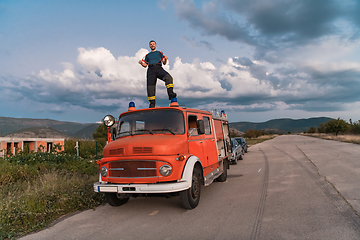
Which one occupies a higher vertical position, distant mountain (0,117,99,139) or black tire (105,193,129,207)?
distant mountain (0,117,99,139)

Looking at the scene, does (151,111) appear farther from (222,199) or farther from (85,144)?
(85,144)

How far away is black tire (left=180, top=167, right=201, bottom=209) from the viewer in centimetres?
537

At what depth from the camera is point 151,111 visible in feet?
20.8

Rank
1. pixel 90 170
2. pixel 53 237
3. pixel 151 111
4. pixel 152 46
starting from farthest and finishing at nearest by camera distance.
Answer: pixel 90 170 → pixel 152 46 → pixel 151 111 → pixel 53 237

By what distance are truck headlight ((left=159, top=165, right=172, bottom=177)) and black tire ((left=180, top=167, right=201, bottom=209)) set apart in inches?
22.8

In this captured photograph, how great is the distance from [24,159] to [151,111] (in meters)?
7.02

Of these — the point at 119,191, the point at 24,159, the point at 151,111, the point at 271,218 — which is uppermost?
the point at 151,111

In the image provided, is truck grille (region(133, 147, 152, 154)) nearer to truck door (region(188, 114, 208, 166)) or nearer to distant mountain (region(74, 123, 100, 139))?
truck door (region(188, 114, 208, 166))

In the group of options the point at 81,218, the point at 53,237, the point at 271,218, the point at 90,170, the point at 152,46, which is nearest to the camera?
the point at 53,237

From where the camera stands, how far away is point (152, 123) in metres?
6.23

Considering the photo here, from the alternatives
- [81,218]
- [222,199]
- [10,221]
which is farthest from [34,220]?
[222,199]

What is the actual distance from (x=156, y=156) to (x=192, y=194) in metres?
1.27

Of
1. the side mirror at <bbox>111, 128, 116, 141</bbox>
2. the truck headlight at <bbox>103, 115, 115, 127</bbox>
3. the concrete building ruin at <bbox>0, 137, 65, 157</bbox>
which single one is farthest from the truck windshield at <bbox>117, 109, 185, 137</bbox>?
the concrete building ruin at <bbox>0, 137, 65, 157</bbox>

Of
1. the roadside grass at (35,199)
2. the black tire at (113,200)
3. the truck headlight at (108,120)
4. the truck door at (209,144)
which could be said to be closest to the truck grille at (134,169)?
the black tire at (113,200)
